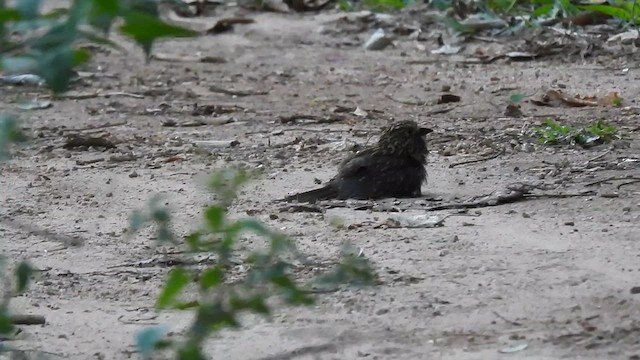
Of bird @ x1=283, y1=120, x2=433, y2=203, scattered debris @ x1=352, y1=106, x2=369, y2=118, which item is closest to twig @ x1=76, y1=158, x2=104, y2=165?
bird @ x1=283, y1=120, x2=433, y2=203

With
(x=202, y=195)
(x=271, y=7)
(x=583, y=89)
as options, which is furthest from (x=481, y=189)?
(x=271, y=7)

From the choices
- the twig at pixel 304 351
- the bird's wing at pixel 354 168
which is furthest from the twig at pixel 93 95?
the twig at pixel 304 351

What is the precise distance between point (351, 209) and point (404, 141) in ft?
2.76

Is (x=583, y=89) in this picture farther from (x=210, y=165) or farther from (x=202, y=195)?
(x=202, y=195)

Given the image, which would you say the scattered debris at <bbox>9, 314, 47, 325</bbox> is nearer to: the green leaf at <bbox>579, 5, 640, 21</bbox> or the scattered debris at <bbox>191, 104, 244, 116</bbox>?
the scattered debris at <bbox>191, 104, 244, 116</bbox>

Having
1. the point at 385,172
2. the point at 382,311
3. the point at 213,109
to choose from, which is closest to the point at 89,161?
the point at 213,109

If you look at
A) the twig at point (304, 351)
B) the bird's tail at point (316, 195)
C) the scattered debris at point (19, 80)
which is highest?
the twig at point (304, 351)

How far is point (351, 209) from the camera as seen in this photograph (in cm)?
652

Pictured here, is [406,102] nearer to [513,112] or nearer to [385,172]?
[513,112]

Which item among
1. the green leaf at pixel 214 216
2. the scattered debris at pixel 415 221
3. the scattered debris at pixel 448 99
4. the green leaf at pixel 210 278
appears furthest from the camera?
the scattered debris at pixel 448 99

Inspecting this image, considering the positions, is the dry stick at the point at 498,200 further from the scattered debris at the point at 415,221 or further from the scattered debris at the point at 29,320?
the scattered debris at the point at 29,320

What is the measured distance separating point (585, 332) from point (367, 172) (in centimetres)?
285

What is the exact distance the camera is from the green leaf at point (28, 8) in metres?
2.68

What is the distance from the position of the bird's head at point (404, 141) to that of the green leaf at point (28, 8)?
4.57m
